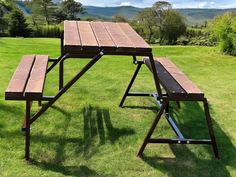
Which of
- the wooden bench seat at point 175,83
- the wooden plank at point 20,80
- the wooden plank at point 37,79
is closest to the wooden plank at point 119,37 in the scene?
the wooden bench seat at point 175,83

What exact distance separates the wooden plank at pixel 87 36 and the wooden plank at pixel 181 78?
42.5 inches

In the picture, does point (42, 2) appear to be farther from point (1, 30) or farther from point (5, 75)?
point (5, 75)

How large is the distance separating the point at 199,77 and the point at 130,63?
1735 millimetres

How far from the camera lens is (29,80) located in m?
4.15

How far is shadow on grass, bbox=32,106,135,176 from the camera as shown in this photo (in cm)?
373

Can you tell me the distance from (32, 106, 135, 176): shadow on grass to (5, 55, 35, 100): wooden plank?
0.69m

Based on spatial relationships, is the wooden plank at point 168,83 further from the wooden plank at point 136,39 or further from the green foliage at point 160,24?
the green foliage at point 160,24

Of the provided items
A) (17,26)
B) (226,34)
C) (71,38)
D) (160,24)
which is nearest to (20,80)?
(71,38)

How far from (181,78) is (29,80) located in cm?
175

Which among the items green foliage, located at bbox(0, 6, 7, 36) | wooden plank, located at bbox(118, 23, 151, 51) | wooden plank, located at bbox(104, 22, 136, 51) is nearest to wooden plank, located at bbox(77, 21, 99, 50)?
wooden plank, located at bbox(104, 22, 136, 51)

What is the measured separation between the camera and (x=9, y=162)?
12.5ft

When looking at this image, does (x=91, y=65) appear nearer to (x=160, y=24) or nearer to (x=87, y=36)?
(x=87, y=36)

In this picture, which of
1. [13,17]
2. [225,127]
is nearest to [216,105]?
[225,127]

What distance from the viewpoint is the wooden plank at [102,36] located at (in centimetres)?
376
